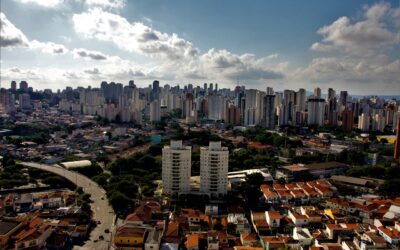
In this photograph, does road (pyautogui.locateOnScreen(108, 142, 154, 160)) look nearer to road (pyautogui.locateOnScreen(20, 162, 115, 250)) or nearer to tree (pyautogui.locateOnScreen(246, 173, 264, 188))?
road (pyautogui.locateOnScreen(20, 162, 115, 250))

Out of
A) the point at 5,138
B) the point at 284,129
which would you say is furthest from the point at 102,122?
the point at 284,129

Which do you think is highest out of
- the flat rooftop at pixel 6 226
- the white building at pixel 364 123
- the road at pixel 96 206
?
the white building at pixel 364 123

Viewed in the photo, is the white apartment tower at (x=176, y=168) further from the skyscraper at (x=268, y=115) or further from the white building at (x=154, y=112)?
the white building at (x=154, y=112)

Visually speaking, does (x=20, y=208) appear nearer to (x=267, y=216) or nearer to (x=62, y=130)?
(x=267, y=216)

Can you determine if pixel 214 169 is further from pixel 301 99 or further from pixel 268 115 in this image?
pixel 301 99

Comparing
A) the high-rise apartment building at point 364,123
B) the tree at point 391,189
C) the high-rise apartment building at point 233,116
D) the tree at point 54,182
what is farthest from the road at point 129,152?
the high-rise apartment building at point 364,123

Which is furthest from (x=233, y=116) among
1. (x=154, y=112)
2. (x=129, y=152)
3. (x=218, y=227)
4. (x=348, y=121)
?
(x=218, y=227)
